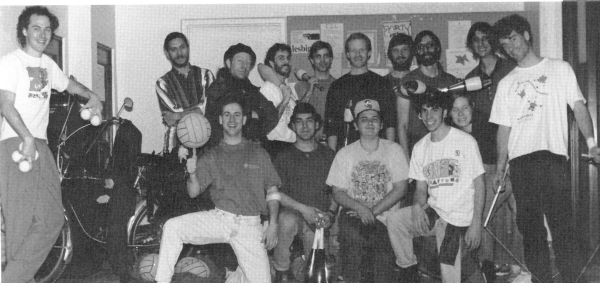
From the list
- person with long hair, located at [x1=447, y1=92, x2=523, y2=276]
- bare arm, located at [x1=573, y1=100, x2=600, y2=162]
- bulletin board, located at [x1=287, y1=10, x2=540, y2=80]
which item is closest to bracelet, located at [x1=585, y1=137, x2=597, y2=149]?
bare arm, located at [x1=573, y1=100, x2=600, y2=162]

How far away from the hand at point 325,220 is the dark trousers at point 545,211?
41.7 inches

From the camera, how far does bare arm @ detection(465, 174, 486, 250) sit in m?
3.40

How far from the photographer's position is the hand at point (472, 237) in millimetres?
Answer: 3396

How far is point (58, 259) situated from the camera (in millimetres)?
3857

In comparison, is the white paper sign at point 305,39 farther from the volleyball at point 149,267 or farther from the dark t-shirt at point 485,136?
the volleyball at point 149,267

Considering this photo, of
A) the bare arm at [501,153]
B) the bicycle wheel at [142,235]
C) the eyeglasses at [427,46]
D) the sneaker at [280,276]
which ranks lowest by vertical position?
the sneaker at [280,276]

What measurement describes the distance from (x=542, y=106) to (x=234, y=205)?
1804 millimetres

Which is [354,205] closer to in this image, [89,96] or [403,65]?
[403,65]

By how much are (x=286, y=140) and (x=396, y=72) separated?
902mm

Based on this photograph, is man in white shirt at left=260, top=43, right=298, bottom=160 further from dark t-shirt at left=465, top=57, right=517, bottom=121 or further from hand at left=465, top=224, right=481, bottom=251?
hand at left=465, top=224, right=481, bottom=251

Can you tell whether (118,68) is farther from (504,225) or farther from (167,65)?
(504,225)

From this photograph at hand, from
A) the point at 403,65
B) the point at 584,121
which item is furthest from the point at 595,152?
the point at 403,65

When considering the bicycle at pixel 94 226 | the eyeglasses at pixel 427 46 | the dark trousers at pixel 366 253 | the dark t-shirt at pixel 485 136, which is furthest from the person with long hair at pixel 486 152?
the bicycle at pixel 94 226

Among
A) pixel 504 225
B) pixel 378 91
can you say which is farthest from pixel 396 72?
pixel 504 225
